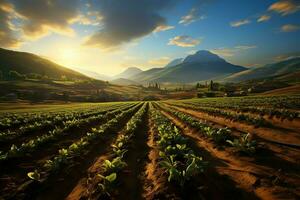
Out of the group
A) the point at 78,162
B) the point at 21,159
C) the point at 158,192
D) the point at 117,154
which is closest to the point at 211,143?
the point at 117,154

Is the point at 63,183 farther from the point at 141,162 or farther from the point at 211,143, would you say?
the point at 211,143

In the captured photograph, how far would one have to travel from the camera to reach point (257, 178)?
682 centimetres

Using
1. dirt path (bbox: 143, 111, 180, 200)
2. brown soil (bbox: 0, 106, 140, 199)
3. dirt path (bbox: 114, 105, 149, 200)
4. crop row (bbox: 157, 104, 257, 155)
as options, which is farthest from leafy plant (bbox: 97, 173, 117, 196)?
crop row (bbox: 157, 104, 257, 155)

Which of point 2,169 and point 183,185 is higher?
point 183,185

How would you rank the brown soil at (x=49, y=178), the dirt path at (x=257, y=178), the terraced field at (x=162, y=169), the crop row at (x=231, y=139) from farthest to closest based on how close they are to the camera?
the crop row at (x=231, y=139) → the brown soil at (x=49, y=178) → the terraced field at (x=162, y=169) → the dirt path at (x=257, y=178)

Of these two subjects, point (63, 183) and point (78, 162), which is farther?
point (78, 162)

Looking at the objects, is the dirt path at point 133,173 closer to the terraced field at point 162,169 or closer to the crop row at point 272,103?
the terraced field at point 162,169

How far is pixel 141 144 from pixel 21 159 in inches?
271

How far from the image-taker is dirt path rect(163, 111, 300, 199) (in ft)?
19.1

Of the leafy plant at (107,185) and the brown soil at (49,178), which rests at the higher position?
the leafy plant at (107,185)

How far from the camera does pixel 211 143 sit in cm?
1220

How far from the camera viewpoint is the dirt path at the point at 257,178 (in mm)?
5813

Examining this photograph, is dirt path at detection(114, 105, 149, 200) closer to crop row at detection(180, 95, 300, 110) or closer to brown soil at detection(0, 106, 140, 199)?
→ brown soil at detection(0, 106, 140, 199)

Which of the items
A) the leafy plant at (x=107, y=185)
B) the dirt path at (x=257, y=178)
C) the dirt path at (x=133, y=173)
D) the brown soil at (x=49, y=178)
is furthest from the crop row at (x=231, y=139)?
the brown soil at (x=49, y=178)
